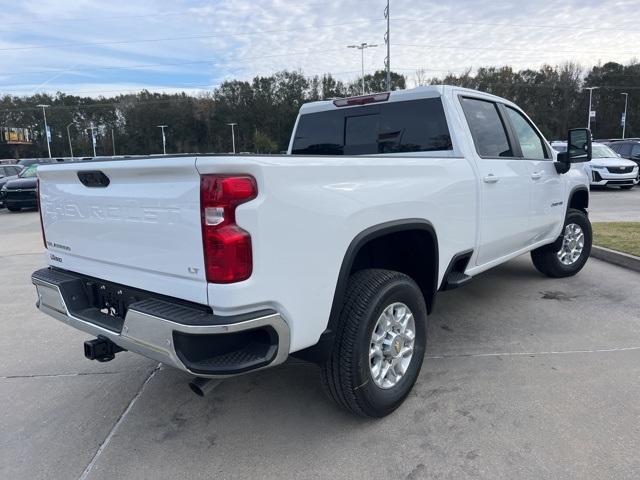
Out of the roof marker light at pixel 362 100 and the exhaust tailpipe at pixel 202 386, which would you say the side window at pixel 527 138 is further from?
the exhaust tailpipe at pixel 202 386

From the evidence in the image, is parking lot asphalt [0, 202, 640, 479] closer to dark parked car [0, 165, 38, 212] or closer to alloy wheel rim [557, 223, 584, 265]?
alloy wheel rim [557, 223, 584, 265]

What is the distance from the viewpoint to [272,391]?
11.3ft

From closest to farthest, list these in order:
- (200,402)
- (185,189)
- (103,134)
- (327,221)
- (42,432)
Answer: (185,189), (327,221), (42,432), (200,402), (103,134)

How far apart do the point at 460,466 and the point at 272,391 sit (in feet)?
4.52

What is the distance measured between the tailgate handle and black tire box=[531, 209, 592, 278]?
15.8 feet

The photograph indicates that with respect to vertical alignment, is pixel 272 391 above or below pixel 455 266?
below

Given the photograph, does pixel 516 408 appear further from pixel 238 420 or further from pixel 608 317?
pixel 608 317

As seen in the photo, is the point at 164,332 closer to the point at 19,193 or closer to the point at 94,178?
the point at 94,178

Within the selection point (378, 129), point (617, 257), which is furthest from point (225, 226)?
point (617, 257)

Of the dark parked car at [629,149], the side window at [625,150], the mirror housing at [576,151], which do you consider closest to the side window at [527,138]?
the mirror housing at [576,151]

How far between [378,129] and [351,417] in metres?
2.37

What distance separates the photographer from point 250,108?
73.4 meters

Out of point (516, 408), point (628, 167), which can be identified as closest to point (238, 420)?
point (516, 408)

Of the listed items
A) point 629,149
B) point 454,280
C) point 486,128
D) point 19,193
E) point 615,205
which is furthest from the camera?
point 629,149
